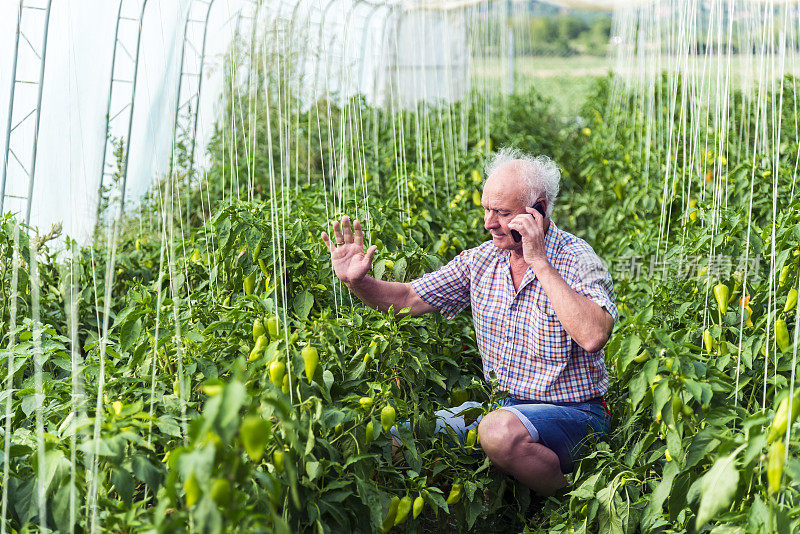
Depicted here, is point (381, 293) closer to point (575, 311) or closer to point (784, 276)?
point (575, 311)

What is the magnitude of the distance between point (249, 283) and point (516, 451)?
841 mm

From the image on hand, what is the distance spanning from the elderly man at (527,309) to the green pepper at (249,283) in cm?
24

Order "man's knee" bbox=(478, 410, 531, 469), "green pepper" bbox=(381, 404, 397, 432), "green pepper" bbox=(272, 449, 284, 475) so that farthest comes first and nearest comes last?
1. "man's knee" bbox=(478, 410, 531, 469)
2. "green pepper" bbox=(381, 404, 397, 432)
3. "green pepper" bbox=(272, 449, 284, 475)

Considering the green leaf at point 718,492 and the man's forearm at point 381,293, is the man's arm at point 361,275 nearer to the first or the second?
the man's forearm at point 381,293

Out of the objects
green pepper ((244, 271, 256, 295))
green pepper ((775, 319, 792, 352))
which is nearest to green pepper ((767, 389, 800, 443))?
green pepper ((775, 319, 792, 352))

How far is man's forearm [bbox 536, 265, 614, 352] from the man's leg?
26cm

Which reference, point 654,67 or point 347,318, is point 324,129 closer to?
point 654,67

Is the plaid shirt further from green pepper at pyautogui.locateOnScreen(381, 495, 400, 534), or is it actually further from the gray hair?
green pepper at pyautogui.locateOnScreen(381, 495, 400, 534)

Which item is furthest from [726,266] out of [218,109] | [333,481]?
[218,109]

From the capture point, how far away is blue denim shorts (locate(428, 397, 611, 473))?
2.02m

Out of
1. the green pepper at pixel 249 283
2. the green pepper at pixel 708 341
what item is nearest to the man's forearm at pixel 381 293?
the green pepper at pixel 249 283

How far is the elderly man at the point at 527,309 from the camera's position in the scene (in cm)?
200

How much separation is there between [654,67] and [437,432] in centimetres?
439

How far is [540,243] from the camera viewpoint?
2.05 meters
